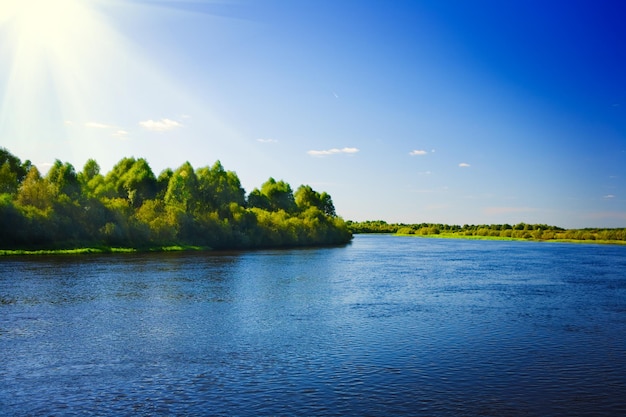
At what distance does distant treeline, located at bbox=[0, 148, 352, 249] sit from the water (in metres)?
44.5

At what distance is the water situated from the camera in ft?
68.2

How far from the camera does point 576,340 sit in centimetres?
3219

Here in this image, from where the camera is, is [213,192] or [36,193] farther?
[213,192]

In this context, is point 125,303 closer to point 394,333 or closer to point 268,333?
point 268,333

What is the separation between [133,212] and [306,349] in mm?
103356

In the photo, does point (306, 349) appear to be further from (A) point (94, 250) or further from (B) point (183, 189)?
(B) point (183, 189)

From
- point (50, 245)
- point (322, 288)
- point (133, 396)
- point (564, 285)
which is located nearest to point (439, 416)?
point (133, 396)

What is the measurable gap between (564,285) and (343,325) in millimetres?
36754

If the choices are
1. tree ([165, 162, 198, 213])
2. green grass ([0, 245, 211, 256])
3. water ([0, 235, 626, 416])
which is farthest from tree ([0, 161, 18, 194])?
water ([0, 235, 626, 416])

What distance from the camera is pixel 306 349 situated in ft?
96.4

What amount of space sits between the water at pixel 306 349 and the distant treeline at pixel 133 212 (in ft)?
146

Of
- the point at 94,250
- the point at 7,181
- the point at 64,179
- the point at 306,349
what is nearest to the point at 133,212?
the point at 64,179

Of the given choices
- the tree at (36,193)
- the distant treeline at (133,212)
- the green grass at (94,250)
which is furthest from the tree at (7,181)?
the green grass at (94,250)

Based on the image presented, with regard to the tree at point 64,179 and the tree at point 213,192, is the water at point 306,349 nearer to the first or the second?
the tree at point 64,179
